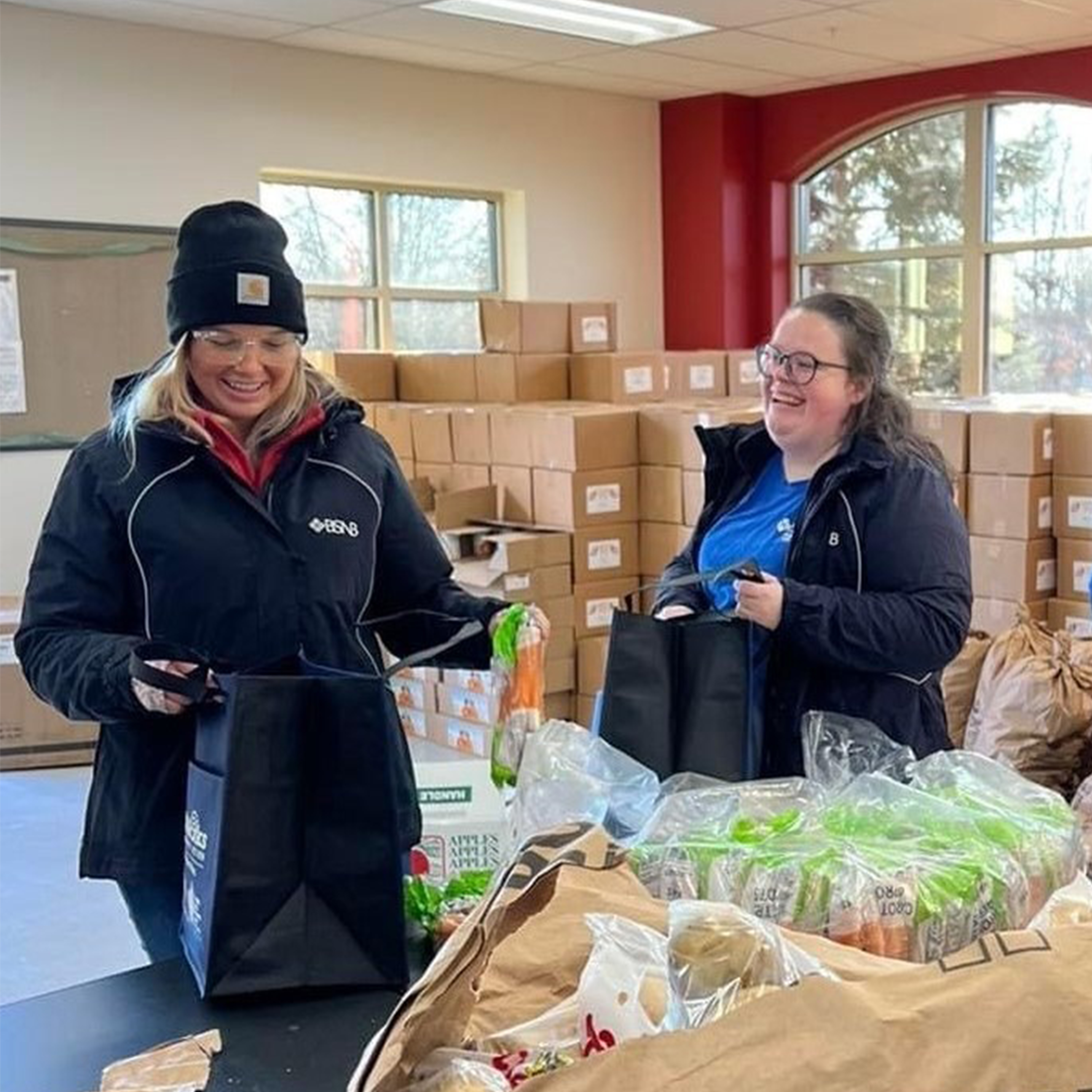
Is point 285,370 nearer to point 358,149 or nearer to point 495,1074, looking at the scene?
point 495,1074

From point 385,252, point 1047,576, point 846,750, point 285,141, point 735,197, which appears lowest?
point 1047,576

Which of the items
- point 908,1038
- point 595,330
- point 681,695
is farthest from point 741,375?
point 908,1038

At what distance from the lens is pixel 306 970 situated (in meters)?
1.27

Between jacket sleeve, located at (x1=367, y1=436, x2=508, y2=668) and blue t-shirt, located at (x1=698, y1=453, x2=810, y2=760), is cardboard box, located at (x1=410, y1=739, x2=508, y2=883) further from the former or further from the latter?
blue t-shirt, located at (x1=698, y1=453, x2=810, y2=760)

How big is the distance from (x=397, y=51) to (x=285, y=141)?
62 cm

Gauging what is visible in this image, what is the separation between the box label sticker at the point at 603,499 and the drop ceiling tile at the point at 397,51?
89.8 inches

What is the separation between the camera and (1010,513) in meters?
4.02

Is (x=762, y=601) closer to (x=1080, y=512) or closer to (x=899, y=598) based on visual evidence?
(x=899, y=598)

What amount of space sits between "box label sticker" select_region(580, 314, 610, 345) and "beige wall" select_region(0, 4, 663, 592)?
1.13 m

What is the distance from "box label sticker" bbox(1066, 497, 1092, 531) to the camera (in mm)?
3943

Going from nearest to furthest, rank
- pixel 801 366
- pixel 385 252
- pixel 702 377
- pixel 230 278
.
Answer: pixel 230 278
pixel 801 366
pixel 702 377
pixel 385 252

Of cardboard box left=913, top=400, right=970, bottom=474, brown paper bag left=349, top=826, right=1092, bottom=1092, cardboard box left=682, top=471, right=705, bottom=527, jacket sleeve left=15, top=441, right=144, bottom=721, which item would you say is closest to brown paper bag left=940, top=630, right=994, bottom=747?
cardboard box left=913, top=400, right=970, bottom=474

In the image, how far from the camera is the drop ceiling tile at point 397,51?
18.9 ft

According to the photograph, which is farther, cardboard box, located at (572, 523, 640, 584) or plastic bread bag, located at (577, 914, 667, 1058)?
cardboard box, located at (572, 523, 640, 584)
